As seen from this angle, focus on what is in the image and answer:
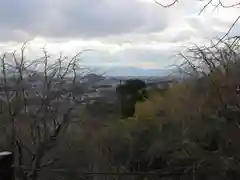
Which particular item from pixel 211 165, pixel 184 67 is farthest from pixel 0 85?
pixel 211 165

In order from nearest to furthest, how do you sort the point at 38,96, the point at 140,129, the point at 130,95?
the point at 38,96
the point at 140,129
the point at 130,95

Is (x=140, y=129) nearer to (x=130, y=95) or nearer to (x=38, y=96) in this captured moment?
(x=130, y=95)

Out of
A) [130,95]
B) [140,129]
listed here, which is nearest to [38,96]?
[140,129]

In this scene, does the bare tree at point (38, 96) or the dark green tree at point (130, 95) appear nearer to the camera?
the bare tree at point (38, 96)

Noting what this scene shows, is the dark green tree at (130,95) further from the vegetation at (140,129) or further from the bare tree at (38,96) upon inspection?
the bare tree at (38,96)

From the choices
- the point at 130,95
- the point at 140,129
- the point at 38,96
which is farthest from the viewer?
the point at 130,95

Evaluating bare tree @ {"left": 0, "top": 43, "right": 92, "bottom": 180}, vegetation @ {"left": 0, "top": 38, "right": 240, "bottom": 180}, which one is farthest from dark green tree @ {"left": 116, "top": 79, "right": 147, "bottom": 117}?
bare tree @ {"left": 0, "top": 43, "right": 92, "bottom": 180}

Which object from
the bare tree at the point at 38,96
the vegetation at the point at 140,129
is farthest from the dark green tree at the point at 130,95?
the bare tree at the point at 38,96

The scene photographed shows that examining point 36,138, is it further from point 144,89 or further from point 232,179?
point 144,89

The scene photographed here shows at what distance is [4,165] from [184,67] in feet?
23.9

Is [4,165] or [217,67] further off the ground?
[217,67]

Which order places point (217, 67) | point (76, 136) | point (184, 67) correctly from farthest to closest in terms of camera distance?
1. point (76, 136)
2. point (184, 67)
3. point (217, 67)

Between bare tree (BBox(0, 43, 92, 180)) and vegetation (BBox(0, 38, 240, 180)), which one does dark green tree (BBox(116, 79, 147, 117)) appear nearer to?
vegetation (BBox(0, 38, 240, 180))

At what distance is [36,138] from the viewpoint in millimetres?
7898
